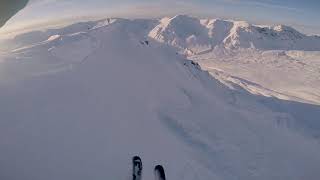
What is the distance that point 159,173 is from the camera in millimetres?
16062

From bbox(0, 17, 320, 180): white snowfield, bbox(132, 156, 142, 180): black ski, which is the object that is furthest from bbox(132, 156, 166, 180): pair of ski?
bbox(0, 17, 320, 180): white snowfield

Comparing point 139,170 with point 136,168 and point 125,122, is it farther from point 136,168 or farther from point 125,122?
point 125,122

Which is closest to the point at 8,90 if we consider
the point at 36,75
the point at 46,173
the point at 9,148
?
the point at 36,75

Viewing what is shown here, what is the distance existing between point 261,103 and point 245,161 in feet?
48.4

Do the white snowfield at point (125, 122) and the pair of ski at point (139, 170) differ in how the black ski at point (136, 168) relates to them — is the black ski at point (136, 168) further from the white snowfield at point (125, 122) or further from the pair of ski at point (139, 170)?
the white snowfield at point (125, 122)

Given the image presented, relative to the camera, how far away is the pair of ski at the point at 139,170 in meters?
15.4

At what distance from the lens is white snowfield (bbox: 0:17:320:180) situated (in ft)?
49.3

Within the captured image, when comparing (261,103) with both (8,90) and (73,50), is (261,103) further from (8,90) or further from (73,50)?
(8,90)

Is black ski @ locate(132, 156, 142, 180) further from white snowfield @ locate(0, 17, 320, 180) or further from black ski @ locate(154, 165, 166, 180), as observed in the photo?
black ski @ locate(154, 165, 166, 180)

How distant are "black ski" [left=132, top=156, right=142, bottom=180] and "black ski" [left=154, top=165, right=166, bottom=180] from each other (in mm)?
657

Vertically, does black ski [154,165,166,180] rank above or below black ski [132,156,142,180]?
below

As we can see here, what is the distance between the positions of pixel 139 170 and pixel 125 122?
387cm

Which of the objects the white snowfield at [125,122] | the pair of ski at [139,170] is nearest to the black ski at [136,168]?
the pair of ski at [139,170]

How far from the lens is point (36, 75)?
65.7ft
